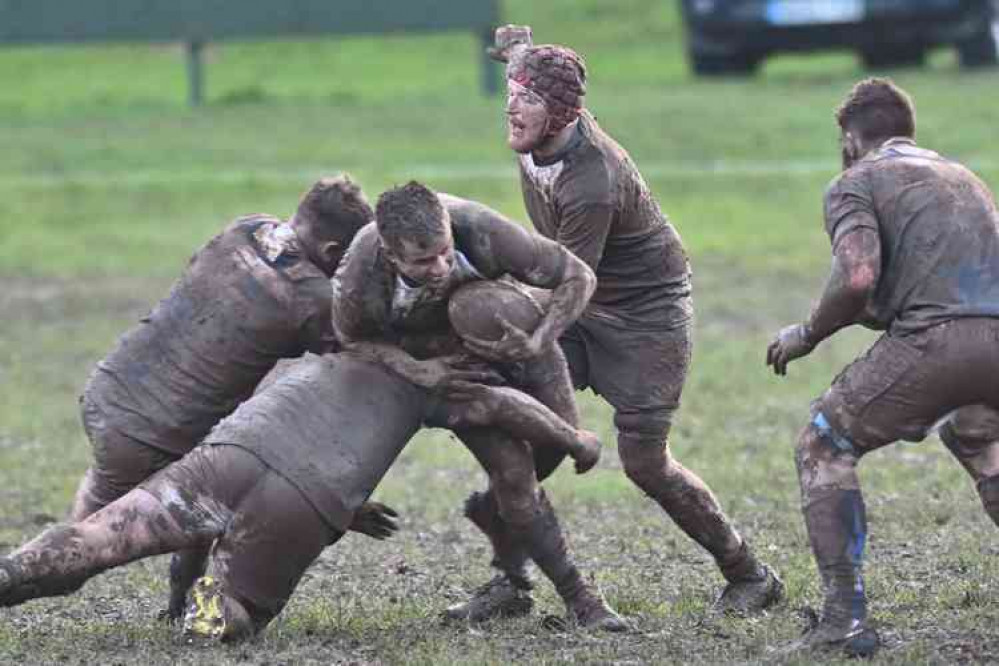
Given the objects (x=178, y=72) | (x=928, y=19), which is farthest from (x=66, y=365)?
(x=178, y=72)

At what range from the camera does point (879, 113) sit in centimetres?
731

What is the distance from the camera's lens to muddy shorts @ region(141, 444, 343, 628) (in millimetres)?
7246

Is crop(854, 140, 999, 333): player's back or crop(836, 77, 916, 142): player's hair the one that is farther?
crop(836, 77, 916, 142): player's hair

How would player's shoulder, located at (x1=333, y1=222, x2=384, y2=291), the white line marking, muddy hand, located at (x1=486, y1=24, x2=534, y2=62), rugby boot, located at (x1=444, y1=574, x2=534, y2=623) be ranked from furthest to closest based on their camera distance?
the white line marking, muddy hand, located at (x1=486, y1=24, x2=534, y2=62), rugby boot, located at (x1=444, y1=574, x2=534, y2=623), player's shoulder, located at (x1=333, y1=222, x2=384, y2=291)

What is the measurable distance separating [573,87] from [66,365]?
8.62 m

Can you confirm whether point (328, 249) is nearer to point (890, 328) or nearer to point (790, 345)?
point (790, 345)

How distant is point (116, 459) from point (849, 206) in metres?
2.76

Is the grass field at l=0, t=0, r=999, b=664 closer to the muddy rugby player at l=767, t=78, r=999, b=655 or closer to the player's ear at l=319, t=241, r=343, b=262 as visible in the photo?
the muddy rugby player at l=767, t=78, r=999, b=655

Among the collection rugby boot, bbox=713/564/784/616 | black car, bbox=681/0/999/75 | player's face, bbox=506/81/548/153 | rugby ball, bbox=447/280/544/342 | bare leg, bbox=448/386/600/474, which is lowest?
black car, bbox=681/0/999/75

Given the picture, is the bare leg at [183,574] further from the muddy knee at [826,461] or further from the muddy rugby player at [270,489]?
the muddy knee at [826,461]

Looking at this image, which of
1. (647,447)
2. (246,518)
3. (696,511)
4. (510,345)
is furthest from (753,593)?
(246,518)

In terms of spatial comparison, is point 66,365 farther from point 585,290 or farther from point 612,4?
point 612,4

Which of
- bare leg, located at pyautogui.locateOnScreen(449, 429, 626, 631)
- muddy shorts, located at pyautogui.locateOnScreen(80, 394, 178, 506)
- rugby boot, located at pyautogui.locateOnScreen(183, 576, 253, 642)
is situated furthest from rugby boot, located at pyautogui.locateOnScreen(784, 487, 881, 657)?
muddy shorts, located at pyautogui.locateOnScreen(80, 394, 178, 506)

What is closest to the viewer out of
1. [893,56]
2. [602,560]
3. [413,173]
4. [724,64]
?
[602,560]
